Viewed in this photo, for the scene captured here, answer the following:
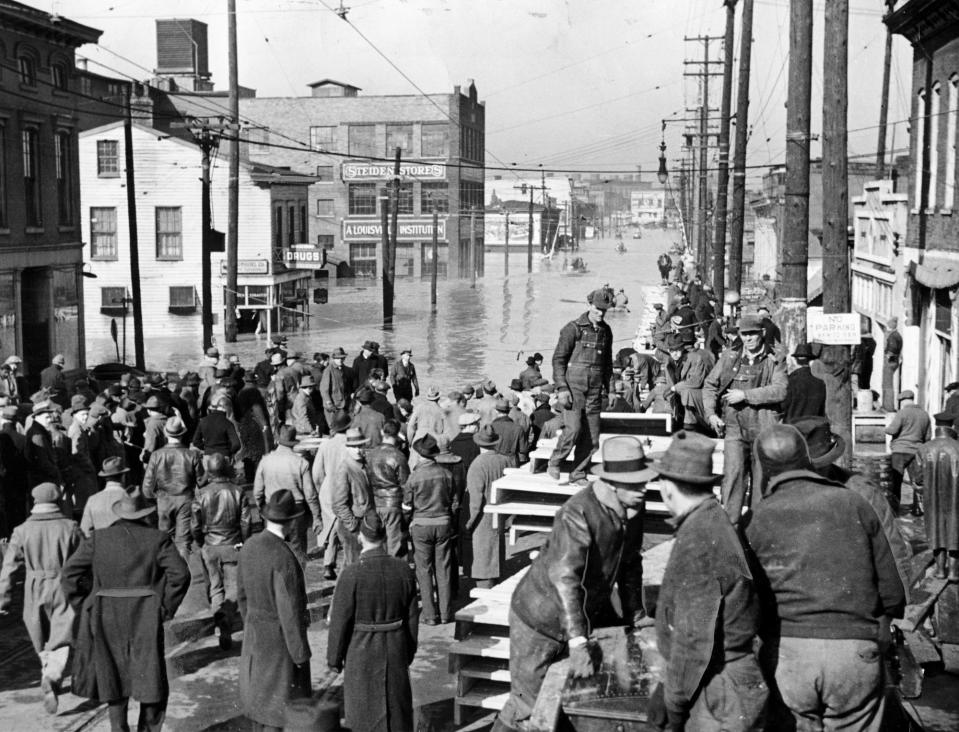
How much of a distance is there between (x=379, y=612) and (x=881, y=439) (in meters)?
14.4

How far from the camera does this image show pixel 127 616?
26.0 ft

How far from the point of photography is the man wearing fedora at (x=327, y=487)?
12531 mm

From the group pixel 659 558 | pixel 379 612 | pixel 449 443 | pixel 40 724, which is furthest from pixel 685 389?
pixel 40 724

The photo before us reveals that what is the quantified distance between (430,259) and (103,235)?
120 feet

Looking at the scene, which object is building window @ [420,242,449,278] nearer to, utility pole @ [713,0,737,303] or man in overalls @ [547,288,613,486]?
utility pole @ [713,0,737,303]

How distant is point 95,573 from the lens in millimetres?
7969

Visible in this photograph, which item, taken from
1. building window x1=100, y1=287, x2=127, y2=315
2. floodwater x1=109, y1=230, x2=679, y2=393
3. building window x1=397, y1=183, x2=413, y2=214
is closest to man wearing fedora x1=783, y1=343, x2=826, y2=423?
floodwater x1=109, y1=230, x2=679, y2=393

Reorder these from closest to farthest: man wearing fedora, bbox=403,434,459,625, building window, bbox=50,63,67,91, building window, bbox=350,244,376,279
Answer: man wearing fedora, bbox=403,434,459,625 < building window, bbox=50,63,67,91 < building window, bbox=350,244,376,279

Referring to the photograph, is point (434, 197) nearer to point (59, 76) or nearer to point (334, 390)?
point (59, 76)

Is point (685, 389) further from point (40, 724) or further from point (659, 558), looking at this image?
point (40, 724)

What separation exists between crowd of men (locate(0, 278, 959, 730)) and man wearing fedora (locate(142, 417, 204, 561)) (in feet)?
0.07

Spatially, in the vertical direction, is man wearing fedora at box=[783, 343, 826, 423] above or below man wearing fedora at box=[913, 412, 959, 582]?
above

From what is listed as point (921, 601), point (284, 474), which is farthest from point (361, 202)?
point (921, 601)

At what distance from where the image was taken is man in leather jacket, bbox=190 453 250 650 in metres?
10.8
